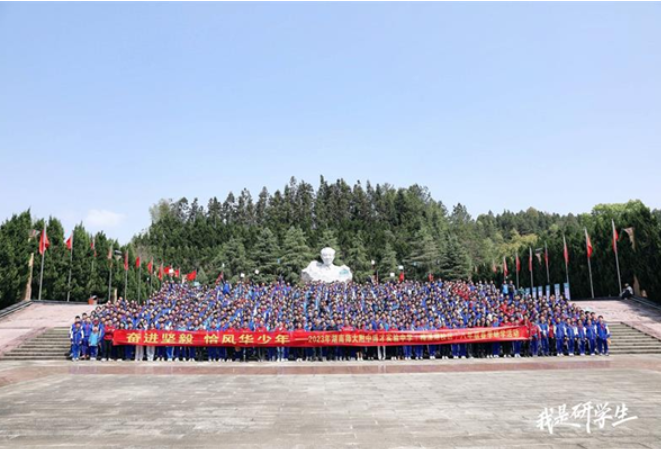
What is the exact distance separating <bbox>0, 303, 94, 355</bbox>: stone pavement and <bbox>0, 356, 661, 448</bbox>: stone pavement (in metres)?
5.08

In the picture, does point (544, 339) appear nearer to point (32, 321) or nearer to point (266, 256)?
point (32, 321)

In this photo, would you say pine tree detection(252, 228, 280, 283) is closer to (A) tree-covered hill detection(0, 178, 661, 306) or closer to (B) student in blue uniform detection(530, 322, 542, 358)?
(A) tree-covered hill detection(0, 178, 661, 306)

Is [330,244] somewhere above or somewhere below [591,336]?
above

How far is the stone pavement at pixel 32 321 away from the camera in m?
19.1

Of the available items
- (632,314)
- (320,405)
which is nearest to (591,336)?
(632,314)

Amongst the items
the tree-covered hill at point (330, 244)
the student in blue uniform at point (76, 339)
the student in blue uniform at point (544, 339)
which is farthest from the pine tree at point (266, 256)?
the student in blue uniform at point (544, 339)

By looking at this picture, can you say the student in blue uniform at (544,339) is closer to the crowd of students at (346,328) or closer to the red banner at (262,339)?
the crowd of students at (346,328)

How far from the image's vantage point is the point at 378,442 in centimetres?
613

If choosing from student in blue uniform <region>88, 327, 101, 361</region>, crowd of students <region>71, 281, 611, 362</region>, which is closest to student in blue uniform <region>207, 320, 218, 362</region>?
crowd of students <region>71, 281, 611, 362</region>

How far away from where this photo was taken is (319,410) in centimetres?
830

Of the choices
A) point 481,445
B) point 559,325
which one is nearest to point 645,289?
point 559,325

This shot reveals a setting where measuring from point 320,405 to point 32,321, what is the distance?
20.8 m

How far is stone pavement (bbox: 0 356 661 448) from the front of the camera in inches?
251

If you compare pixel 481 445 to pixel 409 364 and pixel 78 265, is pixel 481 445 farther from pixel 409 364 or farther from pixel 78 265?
pixel 78 265
